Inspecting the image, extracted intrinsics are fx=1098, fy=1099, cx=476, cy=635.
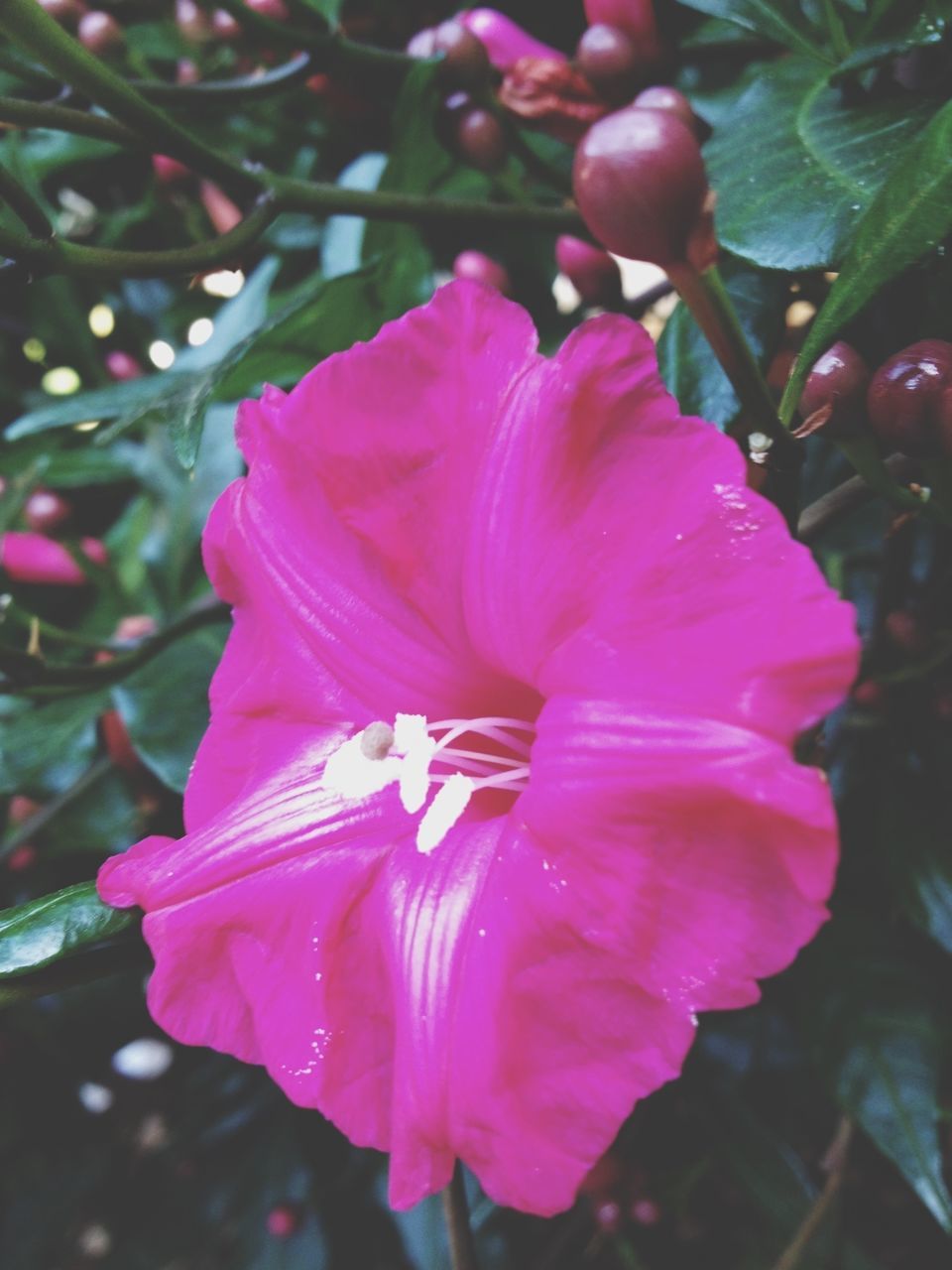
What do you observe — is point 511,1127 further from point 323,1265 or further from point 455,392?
point 323,1265

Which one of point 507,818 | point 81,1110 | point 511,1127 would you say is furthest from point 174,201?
point 81,1110

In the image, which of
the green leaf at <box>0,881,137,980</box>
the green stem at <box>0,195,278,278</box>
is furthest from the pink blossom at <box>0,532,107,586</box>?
the green leaf at <box>0,881,137,980</box>

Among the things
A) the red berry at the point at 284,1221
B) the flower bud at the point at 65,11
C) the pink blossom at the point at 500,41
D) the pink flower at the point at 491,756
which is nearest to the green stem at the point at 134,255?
the pink flower at the point at 491,756

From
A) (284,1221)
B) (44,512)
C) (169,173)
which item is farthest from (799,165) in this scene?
(284,1221)

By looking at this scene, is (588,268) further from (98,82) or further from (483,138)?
(98,82)

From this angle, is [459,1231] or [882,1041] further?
[882,1041]

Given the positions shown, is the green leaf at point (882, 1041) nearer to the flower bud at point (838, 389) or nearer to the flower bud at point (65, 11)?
the flower bud at point (838, 389)
